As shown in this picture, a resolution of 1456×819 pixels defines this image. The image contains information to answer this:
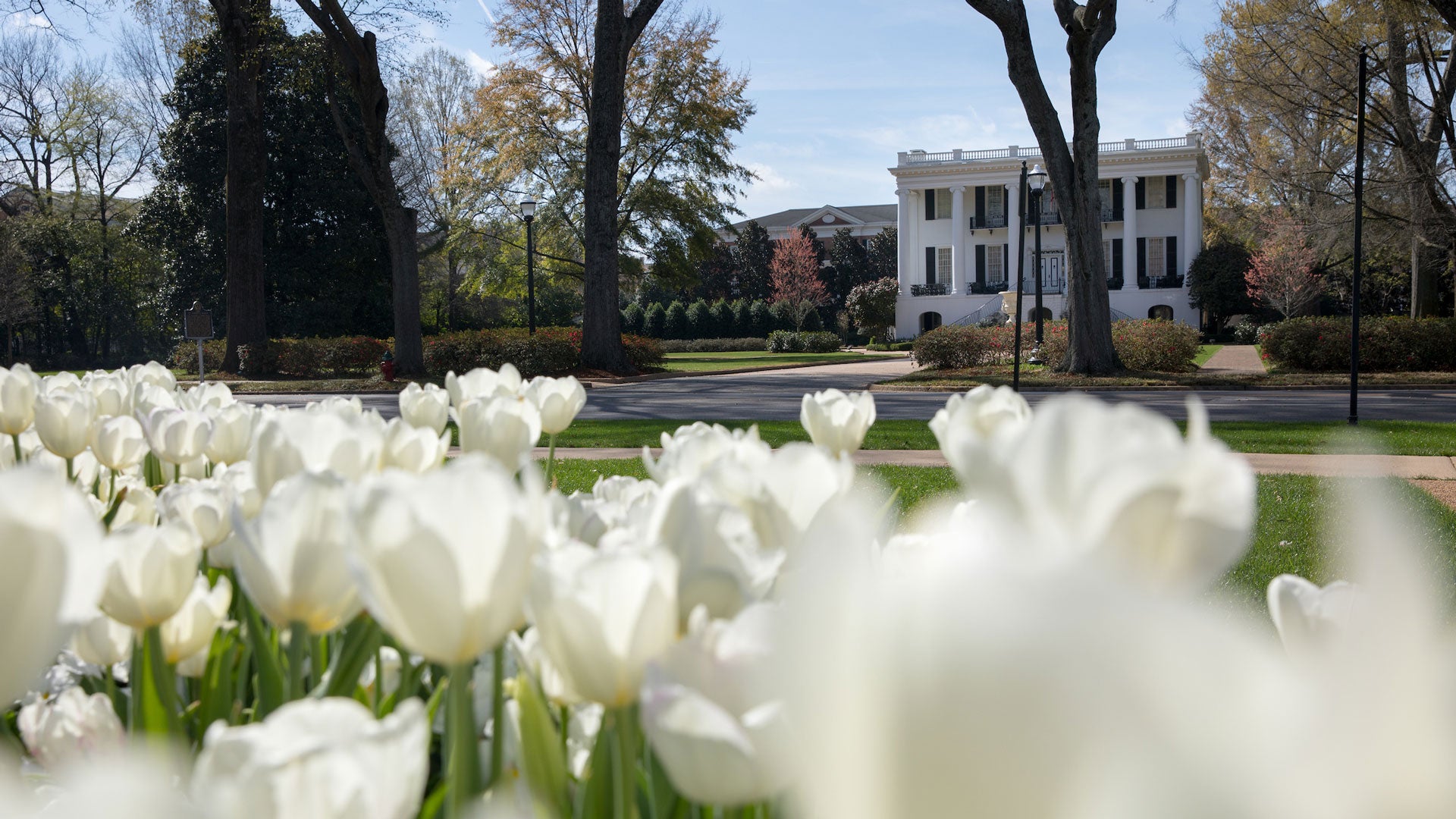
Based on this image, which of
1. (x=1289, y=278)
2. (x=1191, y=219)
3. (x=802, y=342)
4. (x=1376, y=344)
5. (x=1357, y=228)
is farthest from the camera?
(x=1191, y=219)

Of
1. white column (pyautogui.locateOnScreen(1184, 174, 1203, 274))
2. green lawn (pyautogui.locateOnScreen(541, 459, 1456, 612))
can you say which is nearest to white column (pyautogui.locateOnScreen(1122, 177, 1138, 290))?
white column (pyautogui.locateOnScreen(1184, 174, 1203, 274))

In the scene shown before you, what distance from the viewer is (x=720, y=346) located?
43.9 metres

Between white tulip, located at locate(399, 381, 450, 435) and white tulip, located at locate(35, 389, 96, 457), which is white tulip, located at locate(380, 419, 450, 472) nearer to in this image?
white tulip, located at locate(399, 381, 450, 435)

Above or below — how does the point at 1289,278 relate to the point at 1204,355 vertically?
above

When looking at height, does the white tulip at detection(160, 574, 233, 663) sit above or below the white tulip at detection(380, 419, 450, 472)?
below

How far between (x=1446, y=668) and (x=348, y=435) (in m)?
0.89

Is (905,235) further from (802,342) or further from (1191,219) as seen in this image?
(802,342)

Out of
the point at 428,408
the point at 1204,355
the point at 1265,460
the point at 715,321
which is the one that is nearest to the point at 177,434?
the point at 428,408

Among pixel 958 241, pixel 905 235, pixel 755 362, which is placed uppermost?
pixel 905 235

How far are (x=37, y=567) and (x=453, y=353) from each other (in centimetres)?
2356

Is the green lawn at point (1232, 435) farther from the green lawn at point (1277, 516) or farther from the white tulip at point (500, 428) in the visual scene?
the white tulip at point (500, 428)

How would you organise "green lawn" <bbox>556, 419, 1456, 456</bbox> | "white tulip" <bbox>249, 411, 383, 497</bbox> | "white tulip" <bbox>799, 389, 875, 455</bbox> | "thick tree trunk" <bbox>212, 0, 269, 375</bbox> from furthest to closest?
"thick tree trunk" <bbox>212, 0, 269, 375</bbox>
"green lawn" <bbox>556, 419, 1456, 456</bbox>
"white tulip" <bbox>799, 389, 875, 455</bbox>
"white tulip" <bbox>249, 411, 383, 497</bbox>

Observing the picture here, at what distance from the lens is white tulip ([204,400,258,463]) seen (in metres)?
1.54

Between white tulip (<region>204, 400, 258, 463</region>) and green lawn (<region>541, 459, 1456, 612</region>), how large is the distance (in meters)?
2.22
